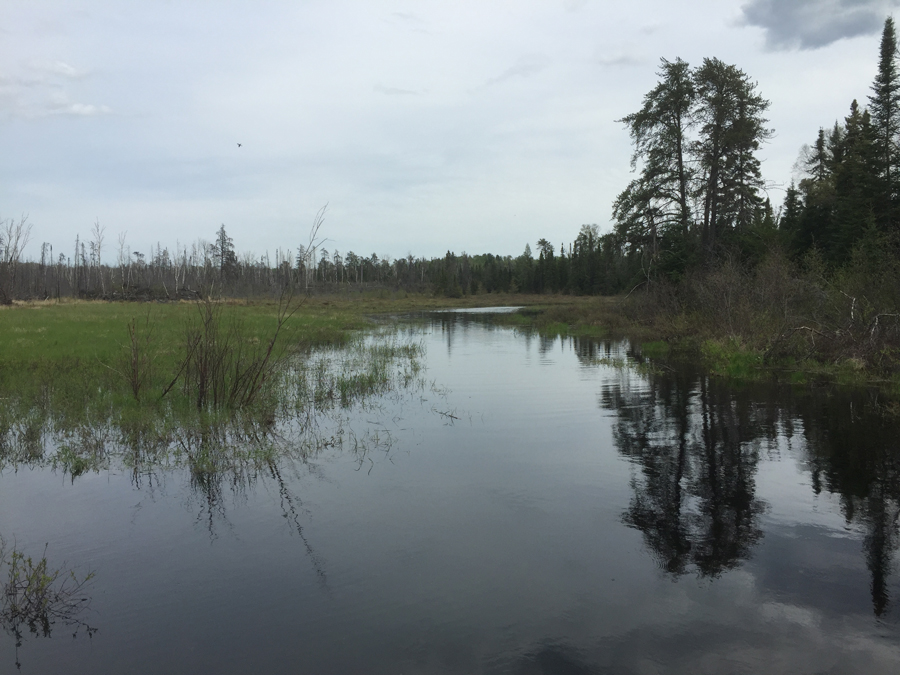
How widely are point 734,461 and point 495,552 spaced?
516 cm

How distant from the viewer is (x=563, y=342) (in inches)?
1214

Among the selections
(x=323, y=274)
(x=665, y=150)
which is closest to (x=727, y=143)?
(x=665, y=150)

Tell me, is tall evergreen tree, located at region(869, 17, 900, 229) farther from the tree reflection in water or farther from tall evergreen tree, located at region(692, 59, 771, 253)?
the tree reflection in water

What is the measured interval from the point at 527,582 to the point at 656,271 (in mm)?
30421

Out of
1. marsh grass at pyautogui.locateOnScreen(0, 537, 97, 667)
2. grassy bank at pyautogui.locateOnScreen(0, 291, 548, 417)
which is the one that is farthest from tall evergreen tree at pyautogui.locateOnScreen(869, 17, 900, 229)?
marsh grass at pyautogui.locateOnScreen(0, 537, 97, 667)

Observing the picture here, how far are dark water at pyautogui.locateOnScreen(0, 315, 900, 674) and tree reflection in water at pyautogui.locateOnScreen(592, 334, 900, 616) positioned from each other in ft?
0.17

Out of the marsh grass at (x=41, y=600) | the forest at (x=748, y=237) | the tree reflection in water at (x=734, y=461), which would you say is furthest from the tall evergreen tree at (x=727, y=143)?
the marsh grass at (x=41, y=600)

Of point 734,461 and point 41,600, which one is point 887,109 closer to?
point 734,461

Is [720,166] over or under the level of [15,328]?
over

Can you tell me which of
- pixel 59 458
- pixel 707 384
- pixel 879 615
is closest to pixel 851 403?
pixel 707 384

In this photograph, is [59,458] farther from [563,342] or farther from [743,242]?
[743,242]

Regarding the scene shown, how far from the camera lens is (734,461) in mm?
9789

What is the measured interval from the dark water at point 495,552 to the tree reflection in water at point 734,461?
2.0 inches

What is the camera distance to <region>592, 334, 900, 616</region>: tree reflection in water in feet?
22.0
